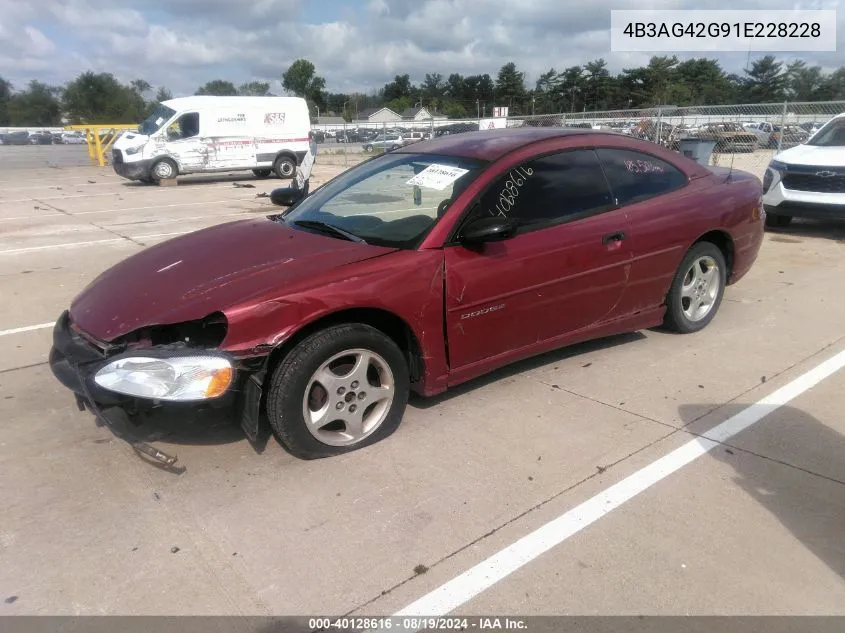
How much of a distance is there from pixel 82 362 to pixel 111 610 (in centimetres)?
117

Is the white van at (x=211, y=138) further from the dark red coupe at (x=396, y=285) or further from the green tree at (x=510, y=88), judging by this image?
the green tree at (x=510, y=88)

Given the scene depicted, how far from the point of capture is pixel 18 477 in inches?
123

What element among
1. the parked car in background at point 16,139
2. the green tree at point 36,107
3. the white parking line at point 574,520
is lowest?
the white parking line at point 574,520

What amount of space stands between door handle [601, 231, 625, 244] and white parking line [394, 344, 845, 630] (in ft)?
4.15

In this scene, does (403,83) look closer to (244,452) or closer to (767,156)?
(767,156)

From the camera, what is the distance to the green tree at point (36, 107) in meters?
81.8

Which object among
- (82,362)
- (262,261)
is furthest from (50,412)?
(262,261)

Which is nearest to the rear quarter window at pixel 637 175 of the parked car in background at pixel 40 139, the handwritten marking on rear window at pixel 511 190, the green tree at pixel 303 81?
the handwritten marking on rear window at pixel 511 190

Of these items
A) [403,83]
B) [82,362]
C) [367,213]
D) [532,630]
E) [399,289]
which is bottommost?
[532,630]

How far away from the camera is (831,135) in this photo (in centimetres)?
937

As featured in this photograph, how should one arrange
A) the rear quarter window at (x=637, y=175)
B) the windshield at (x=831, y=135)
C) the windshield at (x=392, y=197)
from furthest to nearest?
the windshield at (x=831, y=135) → the rear quarter window at (x=637, y=175) → the windshield at (x=392, y=197)

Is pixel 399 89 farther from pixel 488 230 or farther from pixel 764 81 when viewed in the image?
pixel 488 230

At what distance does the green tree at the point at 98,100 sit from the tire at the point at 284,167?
66.5m

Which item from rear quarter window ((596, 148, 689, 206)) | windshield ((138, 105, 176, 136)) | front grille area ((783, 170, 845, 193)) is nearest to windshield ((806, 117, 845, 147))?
front grille area ((783, 170, 845, 193))
